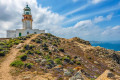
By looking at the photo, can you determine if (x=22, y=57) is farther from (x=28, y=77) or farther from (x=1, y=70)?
(x=28, y=77)

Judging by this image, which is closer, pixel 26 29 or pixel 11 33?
pixel 11 33

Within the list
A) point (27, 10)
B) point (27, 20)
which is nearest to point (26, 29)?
point (27, 20)

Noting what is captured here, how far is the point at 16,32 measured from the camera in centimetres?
5038

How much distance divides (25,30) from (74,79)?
4647cm

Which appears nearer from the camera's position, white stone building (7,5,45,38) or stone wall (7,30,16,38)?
stone wall (7,30,16,38)

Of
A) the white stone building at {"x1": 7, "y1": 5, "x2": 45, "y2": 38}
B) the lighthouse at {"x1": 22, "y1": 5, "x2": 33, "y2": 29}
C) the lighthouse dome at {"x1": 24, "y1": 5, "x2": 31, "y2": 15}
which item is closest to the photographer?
the white stone building at {"x1": 7, "y1": 5, "x2": 45, "y2": 38}

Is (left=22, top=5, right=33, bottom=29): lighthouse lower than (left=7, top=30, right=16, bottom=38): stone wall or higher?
higher

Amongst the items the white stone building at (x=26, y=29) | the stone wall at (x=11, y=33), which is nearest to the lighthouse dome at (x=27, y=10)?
the white stone building at (x=26, y=29)

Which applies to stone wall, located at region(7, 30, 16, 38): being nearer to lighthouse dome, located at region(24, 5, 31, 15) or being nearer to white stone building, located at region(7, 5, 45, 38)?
white stone building, located at region(7, 5, 45, 38)

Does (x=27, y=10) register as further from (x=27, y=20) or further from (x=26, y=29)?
(x=26, y=29)

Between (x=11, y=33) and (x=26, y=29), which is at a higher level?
(x=26, y=29)

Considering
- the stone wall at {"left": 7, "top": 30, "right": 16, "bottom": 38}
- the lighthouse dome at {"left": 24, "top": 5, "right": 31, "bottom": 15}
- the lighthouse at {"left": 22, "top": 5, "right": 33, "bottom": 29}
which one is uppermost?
the lighthouse dome at {"left": 24, "top": 5, "right": 31, "bottom": 15}

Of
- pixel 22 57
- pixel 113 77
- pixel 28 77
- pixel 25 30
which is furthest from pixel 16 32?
pixel 113 77

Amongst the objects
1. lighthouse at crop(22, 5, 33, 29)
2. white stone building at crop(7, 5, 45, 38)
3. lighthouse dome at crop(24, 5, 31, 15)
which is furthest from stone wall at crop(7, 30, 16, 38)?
lighthouse dome at crop(24, 5, 31, 15)
